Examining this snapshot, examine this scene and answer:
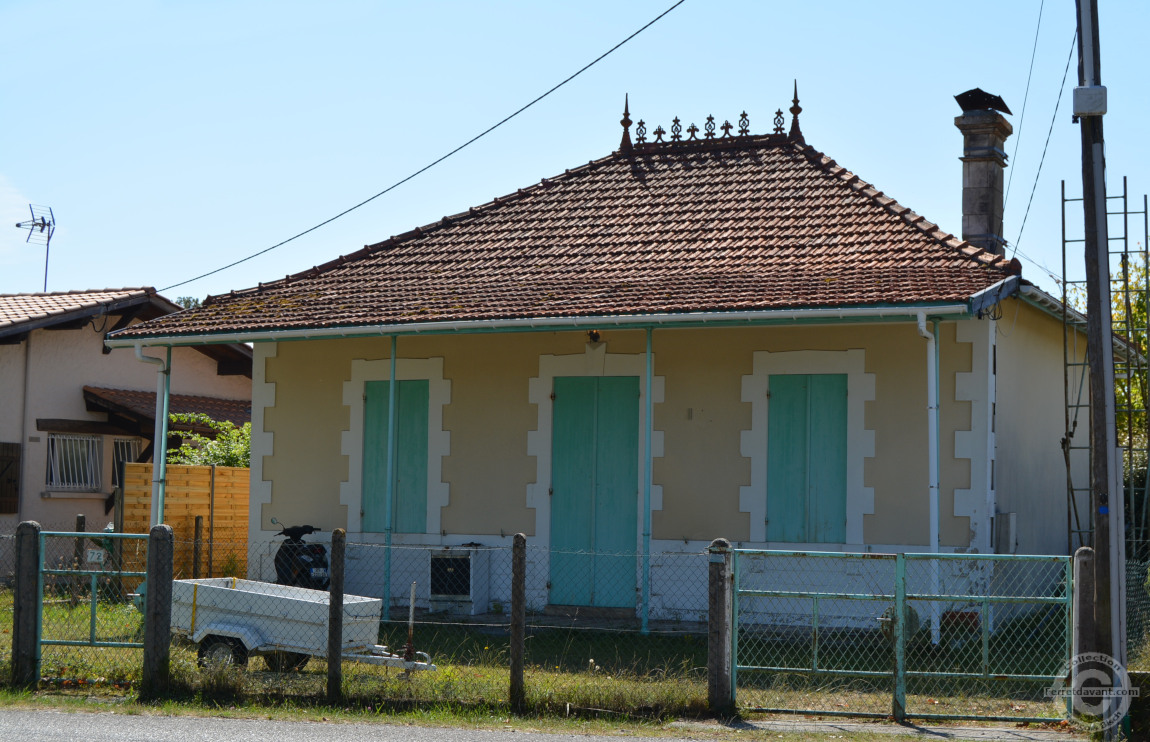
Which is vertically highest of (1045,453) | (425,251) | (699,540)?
(425,251)

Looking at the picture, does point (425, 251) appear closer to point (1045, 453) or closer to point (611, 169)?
point (611, 169)

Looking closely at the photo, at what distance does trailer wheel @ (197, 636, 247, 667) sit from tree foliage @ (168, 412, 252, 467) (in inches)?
324

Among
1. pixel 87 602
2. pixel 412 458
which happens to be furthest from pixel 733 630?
pixel 87 602

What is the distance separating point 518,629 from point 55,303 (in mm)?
13712

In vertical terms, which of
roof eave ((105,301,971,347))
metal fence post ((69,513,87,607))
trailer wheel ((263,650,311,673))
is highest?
roof eave ((105,301,971,347))

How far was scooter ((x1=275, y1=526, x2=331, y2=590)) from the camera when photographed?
38.3ft

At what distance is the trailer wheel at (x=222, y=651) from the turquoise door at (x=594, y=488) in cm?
405

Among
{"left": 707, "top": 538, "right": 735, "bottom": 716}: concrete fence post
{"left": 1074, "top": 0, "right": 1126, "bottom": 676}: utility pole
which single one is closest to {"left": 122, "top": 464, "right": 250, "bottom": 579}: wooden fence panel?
{"left": 707, "top": 538, "right": 735, "bottom": 716}: concrete fence post

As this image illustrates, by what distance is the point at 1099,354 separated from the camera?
23.0 ft

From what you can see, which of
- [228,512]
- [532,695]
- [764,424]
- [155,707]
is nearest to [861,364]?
[764,424]

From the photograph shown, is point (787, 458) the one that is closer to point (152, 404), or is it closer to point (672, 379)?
point (672, 379)

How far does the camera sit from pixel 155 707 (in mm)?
7273

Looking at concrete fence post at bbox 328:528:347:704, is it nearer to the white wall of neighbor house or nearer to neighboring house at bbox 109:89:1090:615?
neighboring house at bbox 109:89:1090:615

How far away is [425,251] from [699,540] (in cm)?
504
